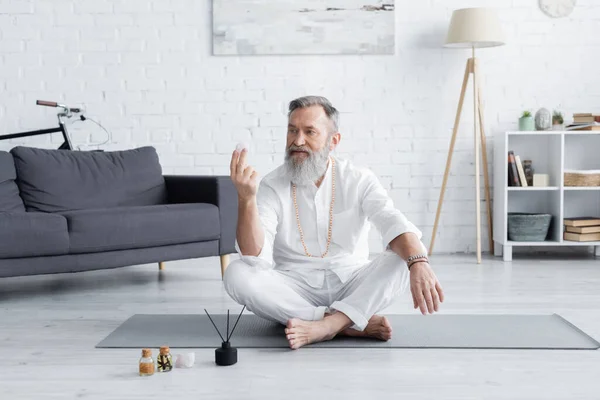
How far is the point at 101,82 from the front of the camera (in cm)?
507

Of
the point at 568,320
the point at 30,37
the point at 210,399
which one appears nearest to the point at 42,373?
the point at 210,399

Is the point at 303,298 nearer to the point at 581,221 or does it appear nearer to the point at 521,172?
the point at 521,172

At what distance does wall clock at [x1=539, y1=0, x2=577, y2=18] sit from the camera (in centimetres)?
501

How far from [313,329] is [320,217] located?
0.42m

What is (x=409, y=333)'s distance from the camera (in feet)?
8.84

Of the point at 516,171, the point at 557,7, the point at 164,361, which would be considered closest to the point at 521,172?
the point at 516,171

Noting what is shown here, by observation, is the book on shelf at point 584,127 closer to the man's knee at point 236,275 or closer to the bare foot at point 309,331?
the bare foot at point 309,331

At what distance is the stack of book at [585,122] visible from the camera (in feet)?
15.6

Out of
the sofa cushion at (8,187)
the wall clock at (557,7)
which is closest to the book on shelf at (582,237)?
the wall clock at (557,7)

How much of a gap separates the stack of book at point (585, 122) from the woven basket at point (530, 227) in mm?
598

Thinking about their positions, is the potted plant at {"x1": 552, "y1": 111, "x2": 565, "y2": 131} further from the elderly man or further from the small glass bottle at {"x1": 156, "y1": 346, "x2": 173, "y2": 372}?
the small glass bottle at {"x1": 156, "y1": 346, "x2": 173, "y2": 372}

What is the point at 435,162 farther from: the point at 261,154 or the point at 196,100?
the point at 196,100

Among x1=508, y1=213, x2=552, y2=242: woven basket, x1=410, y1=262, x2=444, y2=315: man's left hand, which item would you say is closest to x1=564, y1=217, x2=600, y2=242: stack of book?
x1=508, y1=213, x2=552, y2=242: woven basket

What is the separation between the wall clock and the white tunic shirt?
2.94 meters
